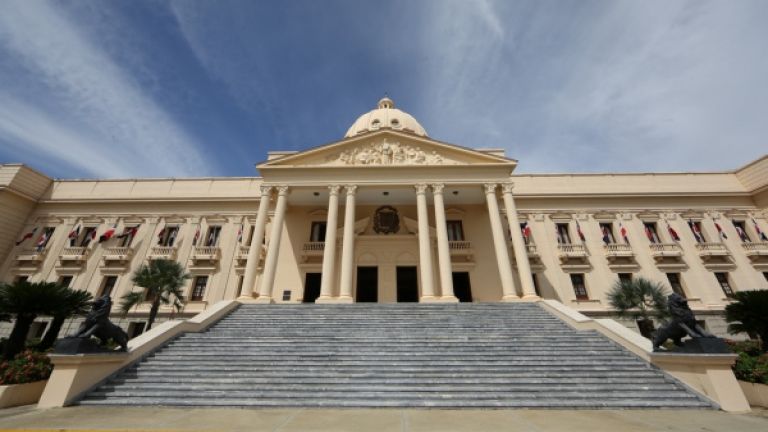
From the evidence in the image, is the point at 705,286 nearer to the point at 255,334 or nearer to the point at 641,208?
the point at 641,208

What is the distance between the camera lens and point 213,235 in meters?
24.1

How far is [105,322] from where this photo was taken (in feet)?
24.6

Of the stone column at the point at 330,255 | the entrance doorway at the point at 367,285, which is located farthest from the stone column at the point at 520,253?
the stone column at the point at 330,255

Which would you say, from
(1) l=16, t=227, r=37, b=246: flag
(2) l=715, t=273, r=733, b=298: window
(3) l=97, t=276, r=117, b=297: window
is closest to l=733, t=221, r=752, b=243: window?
(2) l=715, t=273, r=733, b=298: window

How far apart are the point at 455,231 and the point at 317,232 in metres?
10.2

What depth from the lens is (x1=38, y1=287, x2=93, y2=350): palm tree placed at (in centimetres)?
1102

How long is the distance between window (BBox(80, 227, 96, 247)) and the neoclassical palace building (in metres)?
0.11

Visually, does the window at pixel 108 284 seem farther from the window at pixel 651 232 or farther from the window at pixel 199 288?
the window at pixel 651 232

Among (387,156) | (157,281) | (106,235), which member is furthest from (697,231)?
(106,235)

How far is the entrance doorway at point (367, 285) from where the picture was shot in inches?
829

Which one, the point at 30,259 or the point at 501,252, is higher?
the point at 30,259

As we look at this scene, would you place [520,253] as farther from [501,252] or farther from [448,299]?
[448,299]

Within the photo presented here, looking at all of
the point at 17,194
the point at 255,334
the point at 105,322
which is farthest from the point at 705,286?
the point at 17,194

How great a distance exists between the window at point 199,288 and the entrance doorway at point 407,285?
13681 mm
